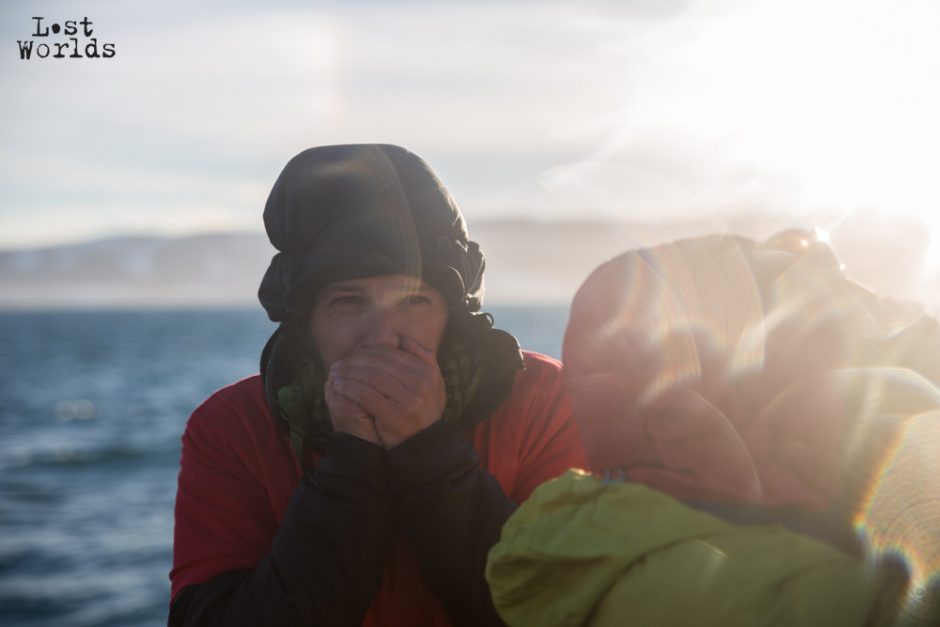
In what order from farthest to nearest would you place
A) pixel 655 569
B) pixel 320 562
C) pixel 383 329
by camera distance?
pixel 383 329 → pixel 320 562 → pixel 655 569

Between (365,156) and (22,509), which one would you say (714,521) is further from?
(22,509)

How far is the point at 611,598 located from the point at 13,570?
18.8 meters

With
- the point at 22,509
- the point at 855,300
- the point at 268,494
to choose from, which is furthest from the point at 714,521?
the point at 22,509

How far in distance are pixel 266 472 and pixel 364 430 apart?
0.48 meters

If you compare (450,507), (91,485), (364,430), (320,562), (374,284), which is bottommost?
(91,485)

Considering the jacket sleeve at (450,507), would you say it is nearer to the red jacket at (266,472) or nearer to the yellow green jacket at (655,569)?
the red jacket at (266,472)

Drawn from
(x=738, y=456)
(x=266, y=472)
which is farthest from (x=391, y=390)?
(x=738, y=456)

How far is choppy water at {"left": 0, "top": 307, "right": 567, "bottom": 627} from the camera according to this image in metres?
16.3

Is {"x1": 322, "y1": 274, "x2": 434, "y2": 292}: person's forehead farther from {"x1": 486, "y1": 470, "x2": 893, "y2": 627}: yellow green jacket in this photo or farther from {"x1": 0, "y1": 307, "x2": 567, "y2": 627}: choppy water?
{"x1": 0, "y1": 307, "x2": 567, "y2": 627}: choppy water

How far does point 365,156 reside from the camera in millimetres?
2594

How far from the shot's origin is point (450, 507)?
2.18m

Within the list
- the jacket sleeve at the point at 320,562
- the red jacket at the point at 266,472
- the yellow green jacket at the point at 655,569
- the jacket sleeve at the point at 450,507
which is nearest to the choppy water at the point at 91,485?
the red jacket at the point at 266,472

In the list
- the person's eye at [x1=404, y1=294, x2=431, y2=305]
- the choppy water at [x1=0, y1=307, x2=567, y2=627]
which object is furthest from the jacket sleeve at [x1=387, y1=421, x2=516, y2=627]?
the choppy water at [x1=0, y1=307, x2=567, y2=627]

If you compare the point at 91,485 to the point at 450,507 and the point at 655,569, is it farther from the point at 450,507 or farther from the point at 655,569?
the point at 655,569
